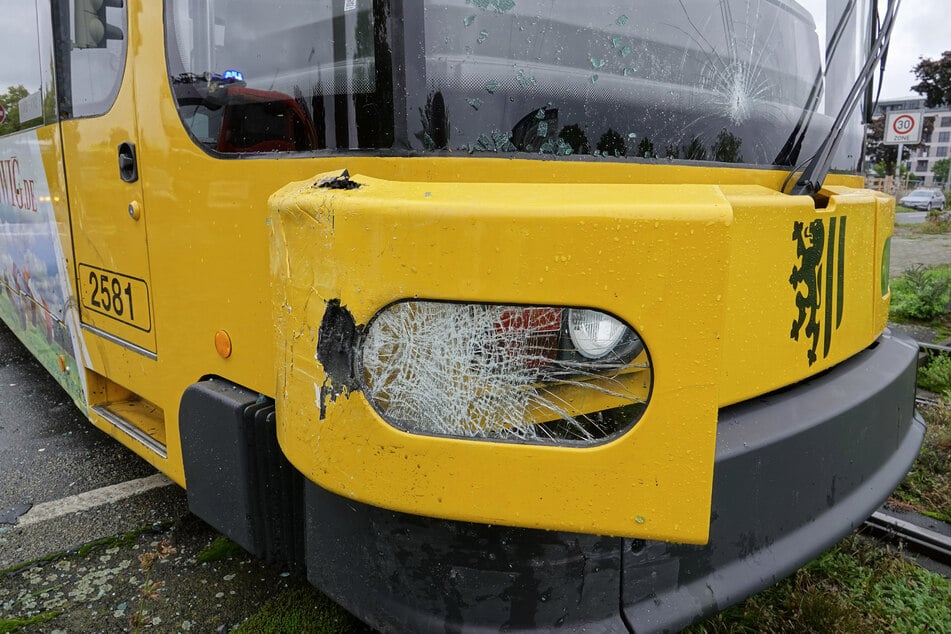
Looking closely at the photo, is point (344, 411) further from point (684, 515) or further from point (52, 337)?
point (52, 337)

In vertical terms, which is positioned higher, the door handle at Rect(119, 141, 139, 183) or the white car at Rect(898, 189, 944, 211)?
the door handle at Rect(119, 141, 139, 183)

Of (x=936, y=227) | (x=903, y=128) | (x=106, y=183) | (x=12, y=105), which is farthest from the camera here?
(x=936, y=227)

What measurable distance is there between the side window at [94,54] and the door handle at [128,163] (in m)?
0.19

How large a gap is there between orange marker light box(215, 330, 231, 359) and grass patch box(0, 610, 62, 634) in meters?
1.08

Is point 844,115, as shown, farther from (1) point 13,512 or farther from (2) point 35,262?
(2) point 35,262

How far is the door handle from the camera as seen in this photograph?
6.97 ft

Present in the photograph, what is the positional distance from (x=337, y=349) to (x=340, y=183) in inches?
12.9

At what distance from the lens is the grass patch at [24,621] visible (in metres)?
2.06

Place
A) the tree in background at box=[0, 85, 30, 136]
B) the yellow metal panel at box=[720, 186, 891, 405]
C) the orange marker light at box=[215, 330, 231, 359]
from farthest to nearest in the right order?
→ the tree in background at box=[0, 85, 30, 136], the orange marker light at box=[215, 330, 231, 359], the yellow metal panel at box=[720, 186, 891, 405]

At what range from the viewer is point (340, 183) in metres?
1.33

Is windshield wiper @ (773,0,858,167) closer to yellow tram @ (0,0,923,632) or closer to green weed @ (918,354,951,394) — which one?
yellow tram @ (0,0,923,632)

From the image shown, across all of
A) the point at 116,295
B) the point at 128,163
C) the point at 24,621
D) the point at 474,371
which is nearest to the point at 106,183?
the point at 128,163

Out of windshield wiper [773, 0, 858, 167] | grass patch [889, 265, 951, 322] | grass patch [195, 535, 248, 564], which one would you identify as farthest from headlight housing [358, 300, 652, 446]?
grass patch [889, 265, 951, 322]

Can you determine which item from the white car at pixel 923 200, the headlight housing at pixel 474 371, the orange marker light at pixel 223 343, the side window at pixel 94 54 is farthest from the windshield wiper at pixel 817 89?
the white car at pixel 923 200
